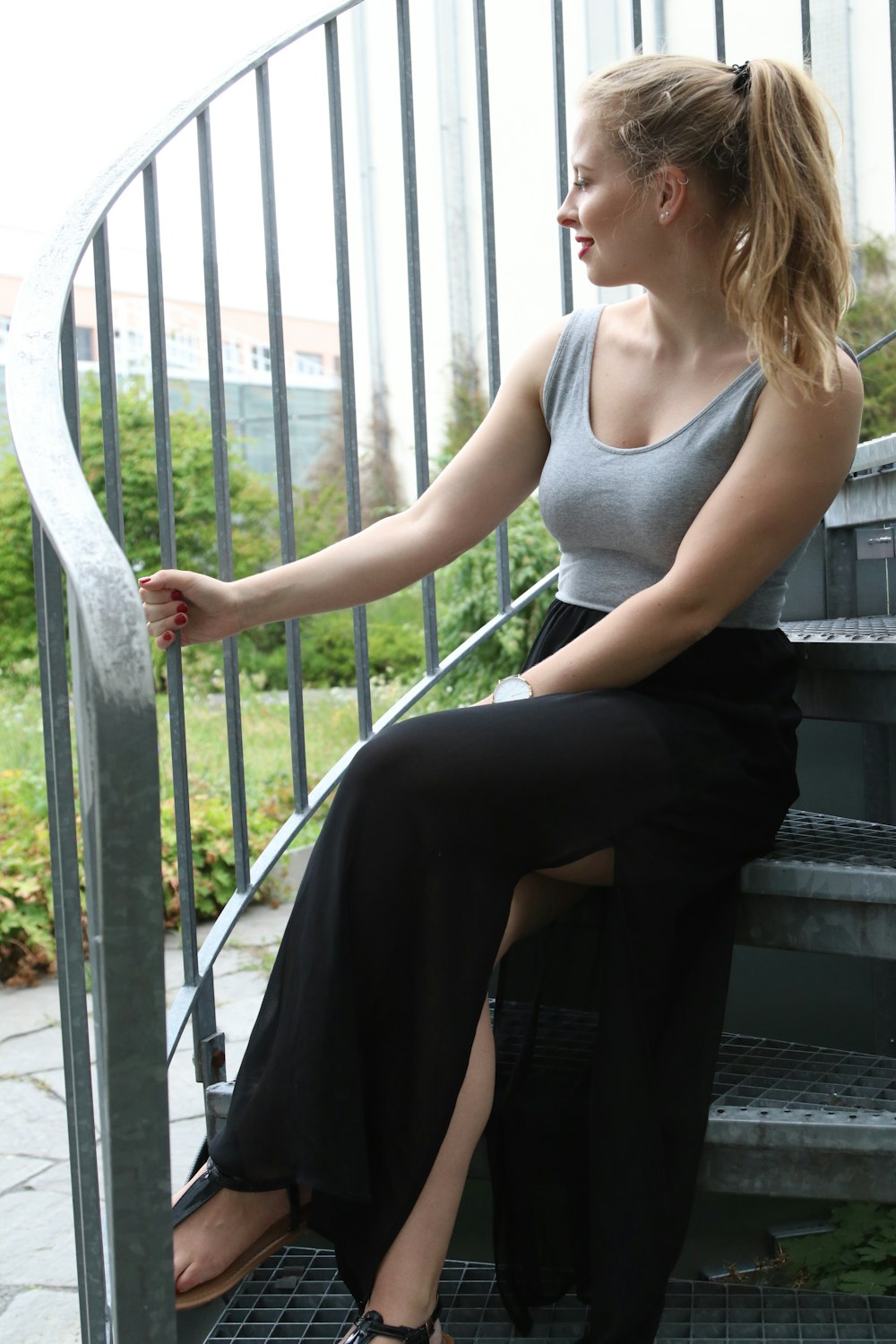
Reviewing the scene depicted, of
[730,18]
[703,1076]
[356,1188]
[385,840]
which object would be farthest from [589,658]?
[730,18]

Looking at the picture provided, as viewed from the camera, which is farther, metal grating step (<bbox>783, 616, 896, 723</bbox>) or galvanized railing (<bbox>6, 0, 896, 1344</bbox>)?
metal grating step (<bbox>783, 616, 896, 723</bbox>)

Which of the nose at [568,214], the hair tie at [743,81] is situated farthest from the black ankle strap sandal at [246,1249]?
the hair tie at [743,81]

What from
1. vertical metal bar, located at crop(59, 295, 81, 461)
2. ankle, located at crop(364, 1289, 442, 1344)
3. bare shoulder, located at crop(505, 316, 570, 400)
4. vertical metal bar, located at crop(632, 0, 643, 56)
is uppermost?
vertical metal bar, located at crop(632, 0, 643, 56)

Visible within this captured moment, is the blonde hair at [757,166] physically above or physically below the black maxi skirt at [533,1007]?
above

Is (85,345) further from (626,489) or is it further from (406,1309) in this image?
(406,1309)

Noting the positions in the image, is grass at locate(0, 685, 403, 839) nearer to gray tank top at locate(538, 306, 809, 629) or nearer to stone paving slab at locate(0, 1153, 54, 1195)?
stone paving slab at locate(0, 1153, 54, 1195)

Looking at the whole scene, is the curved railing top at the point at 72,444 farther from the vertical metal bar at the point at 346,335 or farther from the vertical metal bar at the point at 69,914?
the vertical metal bar at the point at 346,335

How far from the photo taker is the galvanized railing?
819 millimetres

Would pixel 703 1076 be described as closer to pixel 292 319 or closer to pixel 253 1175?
pixel 253 1175

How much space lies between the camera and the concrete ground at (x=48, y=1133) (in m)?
Result: 1.80

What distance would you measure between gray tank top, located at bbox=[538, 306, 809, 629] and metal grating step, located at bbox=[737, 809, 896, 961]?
28 centimetres

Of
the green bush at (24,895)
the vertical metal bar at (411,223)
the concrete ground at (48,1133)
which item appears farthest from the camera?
the green bush at (24,895)

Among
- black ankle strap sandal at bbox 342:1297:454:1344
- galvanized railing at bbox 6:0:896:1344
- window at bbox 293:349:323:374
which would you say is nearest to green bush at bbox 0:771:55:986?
A: galvanized railing at bbox 6:0:896:1344

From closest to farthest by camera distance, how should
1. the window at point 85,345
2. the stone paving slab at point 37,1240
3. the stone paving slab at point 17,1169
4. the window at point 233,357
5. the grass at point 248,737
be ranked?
1. the stone paving slab at point 37,1240
2. the stone paving slab at point 17,1169
3. the grass at point 248,737
4. the window at point 233,357
5. the window at point 85,345
